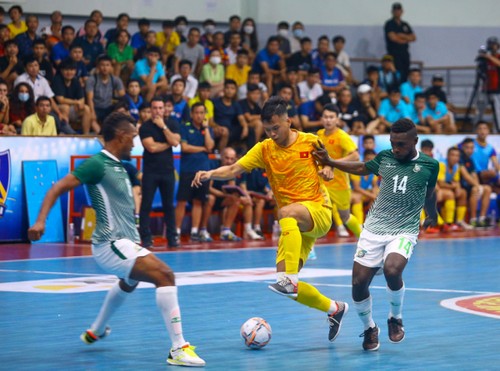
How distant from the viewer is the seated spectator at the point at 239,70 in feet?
81.3

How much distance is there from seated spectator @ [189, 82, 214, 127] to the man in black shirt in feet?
8.99

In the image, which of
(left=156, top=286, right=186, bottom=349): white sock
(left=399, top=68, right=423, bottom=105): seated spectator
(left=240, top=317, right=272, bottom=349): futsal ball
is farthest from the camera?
(left=399, top=68, right=423, bottom=105): seated spectator

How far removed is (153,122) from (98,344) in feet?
32.7

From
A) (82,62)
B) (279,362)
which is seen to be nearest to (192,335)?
(279,362)

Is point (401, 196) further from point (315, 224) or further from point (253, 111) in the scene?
point (253, 111)

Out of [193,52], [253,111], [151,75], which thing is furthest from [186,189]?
[193,52]

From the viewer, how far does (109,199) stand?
8.82m

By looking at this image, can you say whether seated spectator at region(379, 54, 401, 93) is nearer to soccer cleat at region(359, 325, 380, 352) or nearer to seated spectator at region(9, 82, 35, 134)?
seated spectator at region(9, 82, 35, 134)

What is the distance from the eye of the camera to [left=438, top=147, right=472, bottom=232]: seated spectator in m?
24.7

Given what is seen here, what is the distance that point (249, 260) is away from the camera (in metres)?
17.3

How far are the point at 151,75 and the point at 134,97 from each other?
1.20 meters

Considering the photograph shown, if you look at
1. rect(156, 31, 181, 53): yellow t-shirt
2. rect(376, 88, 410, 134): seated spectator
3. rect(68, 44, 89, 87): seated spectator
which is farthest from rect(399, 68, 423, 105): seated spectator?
rect(68, 44, 89, 87): seated spectator

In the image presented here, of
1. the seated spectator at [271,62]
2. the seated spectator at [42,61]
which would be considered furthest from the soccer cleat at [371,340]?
the seated spectator at [271,62]

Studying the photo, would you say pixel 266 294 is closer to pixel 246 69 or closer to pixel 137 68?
pixel 137 68
